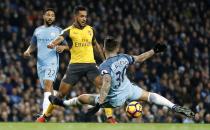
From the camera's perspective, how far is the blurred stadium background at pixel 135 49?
69.4ft

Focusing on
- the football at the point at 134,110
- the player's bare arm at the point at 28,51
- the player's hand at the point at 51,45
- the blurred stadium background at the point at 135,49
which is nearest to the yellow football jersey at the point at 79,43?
the player's hand at the point at 51,45

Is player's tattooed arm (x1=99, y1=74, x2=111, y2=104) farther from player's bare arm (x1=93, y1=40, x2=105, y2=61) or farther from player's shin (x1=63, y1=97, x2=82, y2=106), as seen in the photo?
player's bare arm (x1=93, y1=40, x2=105, y2=61)

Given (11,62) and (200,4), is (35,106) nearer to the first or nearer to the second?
(11,62)

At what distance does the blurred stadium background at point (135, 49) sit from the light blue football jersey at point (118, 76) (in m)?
6.03

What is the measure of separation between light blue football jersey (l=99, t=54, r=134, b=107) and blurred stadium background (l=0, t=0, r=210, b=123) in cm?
603

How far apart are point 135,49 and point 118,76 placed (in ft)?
38.4

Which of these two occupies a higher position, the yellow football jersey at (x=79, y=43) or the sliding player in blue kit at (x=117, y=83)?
the yellow football jersey at (x=79, y=43)

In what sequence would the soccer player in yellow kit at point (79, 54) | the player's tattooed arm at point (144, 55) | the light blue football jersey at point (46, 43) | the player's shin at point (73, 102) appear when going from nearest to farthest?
the player's tattooed arm at point (144, 55), the player's shin at point (73, 102), the soccer player in yellow kit at point (79, 54), the light blue football jersey at point (46, 43)

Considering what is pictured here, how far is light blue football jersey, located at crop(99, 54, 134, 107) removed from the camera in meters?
14.1

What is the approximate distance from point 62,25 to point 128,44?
2.13 metres

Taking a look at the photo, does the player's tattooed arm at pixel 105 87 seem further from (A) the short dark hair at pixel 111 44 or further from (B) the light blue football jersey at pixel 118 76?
(A) the short dark hair at pixel 111 44

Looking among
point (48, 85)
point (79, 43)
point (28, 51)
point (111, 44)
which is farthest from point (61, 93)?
point (111, 44)

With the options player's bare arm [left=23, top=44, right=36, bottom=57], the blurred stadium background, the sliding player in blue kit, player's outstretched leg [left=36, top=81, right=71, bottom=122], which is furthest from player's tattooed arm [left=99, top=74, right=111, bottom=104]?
the blurred stadium background

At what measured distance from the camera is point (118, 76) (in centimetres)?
1415
